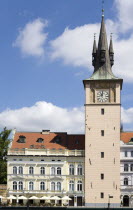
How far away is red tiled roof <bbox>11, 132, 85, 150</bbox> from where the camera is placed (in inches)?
3514

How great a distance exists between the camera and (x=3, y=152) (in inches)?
3745

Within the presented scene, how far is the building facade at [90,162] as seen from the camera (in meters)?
84.6

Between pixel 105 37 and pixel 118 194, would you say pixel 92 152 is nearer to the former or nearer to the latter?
pixel 118 194

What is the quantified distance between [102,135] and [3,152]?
902 inches

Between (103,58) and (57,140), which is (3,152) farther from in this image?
(103,58)

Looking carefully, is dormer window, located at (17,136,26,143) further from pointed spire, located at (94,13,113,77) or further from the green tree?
pointed spire, located at (94,13,113,77)

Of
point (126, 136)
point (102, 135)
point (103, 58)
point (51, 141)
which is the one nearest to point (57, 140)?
point (51, 141)

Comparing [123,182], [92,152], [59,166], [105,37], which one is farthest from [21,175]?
[105,37]

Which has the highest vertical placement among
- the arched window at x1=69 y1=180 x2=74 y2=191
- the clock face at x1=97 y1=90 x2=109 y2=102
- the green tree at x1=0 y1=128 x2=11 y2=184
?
the clock face at x1=97 y1=90 x2=109 y2=102

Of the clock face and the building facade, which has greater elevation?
the clock face

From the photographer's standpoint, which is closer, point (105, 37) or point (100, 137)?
point (100, 137)

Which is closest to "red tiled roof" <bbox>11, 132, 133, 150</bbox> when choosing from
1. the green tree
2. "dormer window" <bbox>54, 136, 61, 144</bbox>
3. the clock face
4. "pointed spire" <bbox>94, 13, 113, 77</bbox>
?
"dormer window" <bbox>54, 136, 61, 144</bbox>

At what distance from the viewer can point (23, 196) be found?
84.2 metres

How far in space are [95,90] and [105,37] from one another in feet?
38.7
